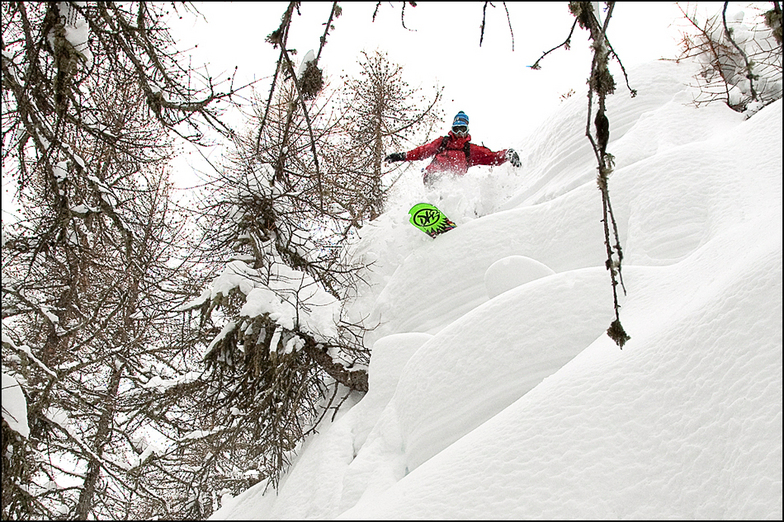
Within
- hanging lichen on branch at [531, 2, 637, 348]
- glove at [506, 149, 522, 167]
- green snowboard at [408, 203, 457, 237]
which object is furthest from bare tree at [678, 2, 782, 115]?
hanging lichen on branch at [531, 2, 637, 348]

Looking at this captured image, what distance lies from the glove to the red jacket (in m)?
0.11

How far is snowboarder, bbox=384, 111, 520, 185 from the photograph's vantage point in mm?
9180

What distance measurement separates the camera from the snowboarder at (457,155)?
9.18 metres

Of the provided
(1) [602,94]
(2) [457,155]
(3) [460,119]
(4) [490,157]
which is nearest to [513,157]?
(4) [490,157]

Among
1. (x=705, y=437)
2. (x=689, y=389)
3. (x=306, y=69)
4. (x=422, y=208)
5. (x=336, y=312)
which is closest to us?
(x=306, y=69)

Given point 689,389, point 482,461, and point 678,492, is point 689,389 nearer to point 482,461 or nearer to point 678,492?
point 678,492

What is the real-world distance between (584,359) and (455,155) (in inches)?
265

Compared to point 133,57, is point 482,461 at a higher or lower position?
lower

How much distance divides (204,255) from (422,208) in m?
2.87

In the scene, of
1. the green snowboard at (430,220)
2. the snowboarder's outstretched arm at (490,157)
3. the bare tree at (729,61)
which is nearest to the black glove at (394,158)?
the snowboarder's outstretched arm at (490,157)

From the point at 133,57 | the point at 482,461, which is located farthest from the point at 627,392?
the point at 133,57

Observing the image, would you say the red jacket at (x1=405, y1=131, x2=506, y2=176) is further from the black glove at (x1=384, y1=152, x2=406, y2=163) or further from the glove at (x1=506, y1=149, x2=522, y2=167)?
the black glove at (x1=384, y1=152, x2=406, y2=163)

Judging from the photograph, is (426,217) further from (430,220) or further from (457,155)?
(457,155)

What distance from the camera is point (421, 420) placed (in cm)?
384
